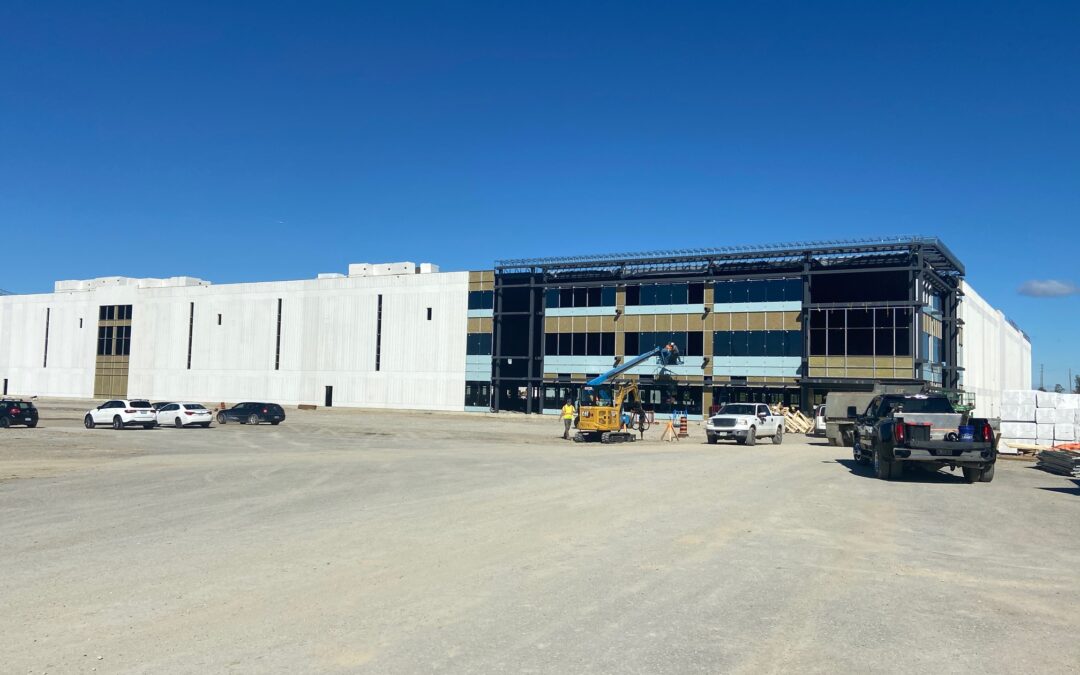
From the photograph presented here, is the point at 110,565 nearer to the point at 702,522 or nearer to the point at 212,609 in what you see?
the point at 212,609

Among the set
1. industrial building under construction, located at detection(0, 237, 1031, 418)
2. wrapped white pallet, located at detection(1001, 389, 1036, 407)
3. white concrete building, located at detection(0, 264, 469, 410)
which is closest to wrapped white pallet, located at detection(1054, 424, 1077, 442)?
wrapped white pallet, located at detection(1001, 389, 1036, 407)

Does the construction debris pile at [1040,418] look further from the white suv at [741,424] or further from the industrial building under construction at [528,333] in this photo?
the industrial building under construction at [528,333]

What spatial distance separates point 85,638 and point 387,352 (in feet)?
241

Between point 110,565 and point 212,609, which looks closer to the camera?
point 212,609

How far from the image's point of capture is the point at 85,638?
660 cm

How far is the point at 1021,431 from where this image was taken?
30781 millimetres

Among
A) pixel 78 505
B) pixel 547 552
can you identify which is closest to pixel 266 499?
pixel 78 505

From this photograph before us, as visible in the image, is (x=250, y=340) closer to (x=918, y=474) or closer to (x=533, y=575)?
(x=918, y=474)

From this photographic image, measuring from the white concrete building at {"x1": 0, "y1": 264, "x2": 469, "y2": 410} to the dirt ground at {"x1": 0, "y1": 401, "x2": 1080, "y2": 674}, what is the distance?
193 feet

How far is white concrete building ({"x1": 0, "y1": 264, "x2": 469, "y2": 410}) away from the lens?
78.1 m

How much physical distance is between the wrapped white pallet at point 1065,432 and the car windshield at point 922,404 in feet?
42.9

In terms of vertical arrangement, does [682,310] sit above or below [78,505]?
above

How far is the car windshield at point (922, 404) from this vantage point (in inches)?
799

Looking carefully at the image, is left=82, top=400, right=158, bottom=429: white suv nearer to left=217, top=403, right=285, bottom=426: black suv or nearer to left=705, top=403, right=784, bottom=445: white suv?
left=217, top=403, right=285, bottom=426: black suv
